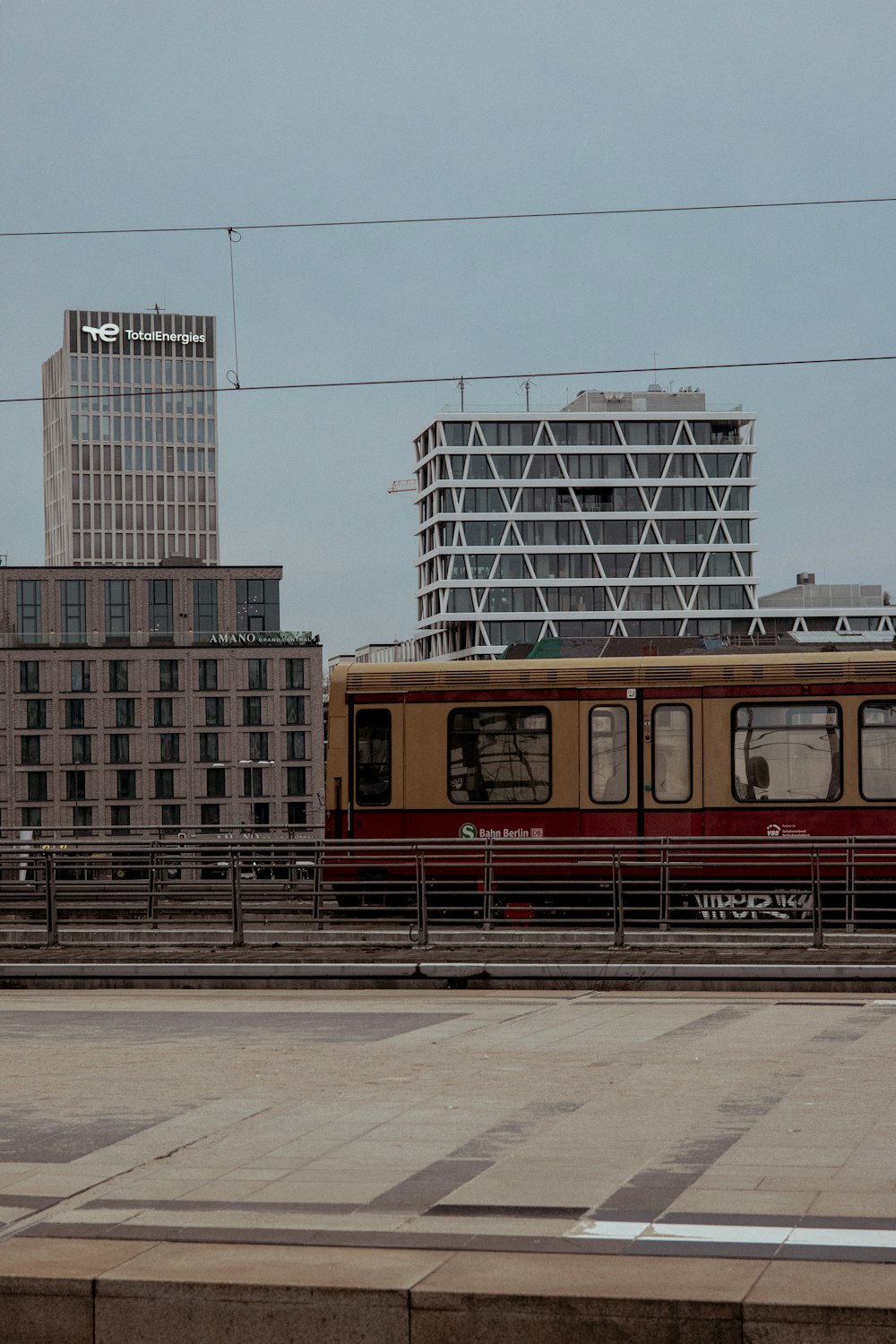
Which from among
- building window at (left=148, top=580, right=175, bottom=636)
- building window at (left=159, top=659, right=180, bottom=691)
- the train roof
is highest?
building window at (left=148, top=580, right=175, bottom=636)

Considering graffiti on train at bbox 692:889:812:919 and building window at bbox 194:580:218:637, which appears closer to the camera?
graffiti on train at bbox 692:889:812:919

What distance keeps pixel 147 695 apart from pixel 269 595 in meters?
11.3

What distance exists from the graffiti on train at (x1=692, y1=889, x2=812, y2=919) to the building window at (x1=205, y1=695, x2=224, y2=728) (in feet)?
299

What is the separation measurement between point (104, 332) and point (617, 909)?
15783 centimetres

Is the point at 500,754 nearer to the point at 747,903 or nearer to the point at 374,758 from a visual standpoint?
the point at 374,758

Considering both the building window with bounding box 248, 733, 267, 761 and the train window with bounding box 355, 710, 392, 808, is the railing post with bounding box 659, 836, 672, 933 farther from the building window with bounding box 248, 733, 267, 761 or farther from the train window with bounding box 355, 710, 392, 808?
the building window with bounding box 248, 733, 267, 761

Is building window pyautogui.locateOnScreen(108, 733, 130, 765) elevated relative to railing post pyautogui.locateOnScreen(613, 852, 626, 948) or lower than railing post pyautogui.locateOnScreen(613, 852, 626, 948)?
elevated

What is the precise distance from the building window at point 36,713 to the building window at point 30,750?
3.10 feet

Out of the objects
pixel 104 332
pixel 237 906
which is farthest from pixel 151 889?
pixel 104 332

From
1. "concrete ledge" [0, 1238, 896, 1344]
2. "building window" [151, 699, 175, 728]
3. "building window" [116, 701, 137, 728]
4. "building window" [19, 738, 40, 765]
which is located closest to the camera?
"concrete ledge" [0, 1238, 896, 1344]

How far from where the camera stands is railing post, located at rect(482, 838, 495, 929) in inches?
686

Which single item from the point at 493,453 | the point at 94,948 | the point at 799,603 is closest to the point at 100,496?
the point at 493,453

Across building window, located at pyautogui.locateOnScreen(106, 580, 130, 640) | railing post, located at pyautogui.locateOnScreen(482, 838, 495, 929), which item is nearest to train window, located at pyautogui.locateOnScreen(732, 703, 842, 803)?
railing post, located at pyautogui.locateOnScreen(482, 838, 495, 929)

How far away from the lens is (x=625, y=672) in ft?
67.3
